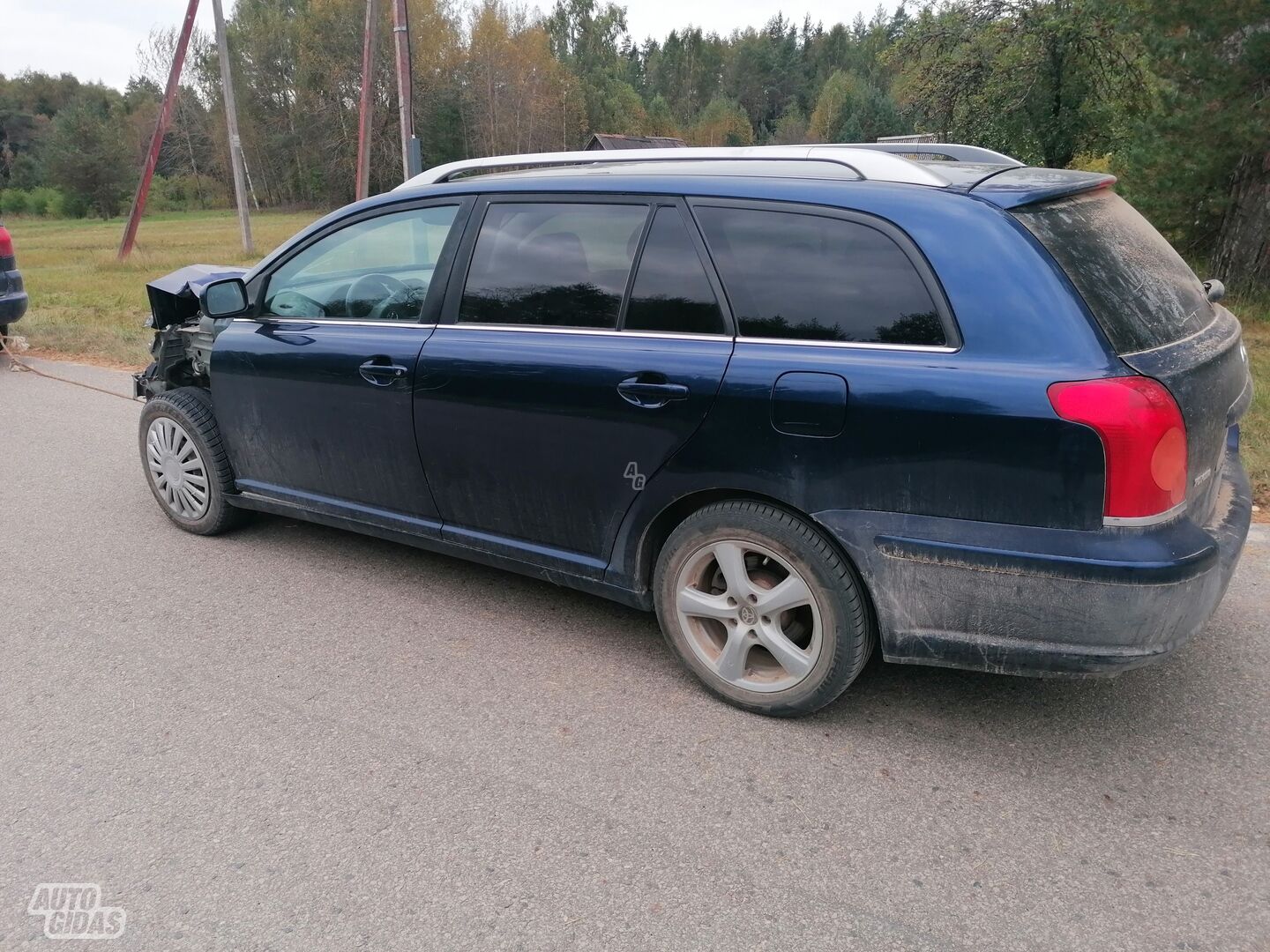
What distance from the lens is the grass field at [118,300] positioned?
6.75 metres

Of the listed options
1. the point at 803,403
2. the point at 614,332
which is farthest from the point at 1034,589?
the point at 614,332

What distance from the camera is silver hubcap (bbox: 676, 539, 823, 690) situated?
9.99 ft

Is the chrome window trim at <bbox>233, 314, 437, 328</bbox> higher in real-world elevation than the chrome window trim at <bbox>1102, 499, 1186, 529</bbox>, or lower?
higher

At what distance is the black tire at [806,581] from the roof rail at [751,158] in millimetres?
1079

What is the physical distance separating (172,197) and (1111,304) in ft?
270

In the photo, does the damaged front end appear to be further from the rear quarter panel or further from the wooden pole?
the wooden pole

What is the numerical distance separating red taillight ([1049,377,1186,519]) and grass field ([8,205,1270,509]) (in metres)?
2.84

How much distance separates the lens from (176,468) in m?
4.88

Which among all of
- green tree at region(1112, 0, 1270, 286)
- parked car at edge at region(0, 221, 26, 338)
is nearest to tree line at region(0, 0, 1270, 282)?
green tree at region(1112, 0, 1270, 286)

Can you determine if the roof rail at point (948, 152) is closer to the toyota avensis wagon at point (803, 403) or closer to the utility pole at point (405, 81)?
the toyota avensis wagon at point (803, 403)

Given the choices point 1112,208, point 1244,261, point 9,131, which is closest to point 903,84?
point 1244,261

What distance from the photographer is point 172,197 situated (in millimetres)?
73938

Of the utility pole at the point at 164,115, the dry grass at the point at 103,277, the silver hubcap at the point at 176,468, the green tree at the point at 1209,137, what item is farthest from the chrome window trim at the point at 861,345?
the utility pole at the point at 164,115

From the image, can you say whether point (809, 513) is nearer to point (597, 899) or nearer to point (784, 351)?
point (784, 351)
